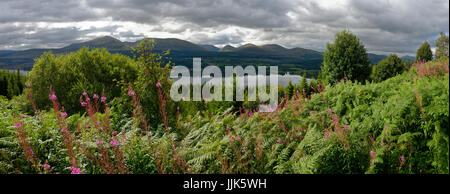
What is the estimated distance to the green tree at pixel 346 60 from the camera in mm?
13133

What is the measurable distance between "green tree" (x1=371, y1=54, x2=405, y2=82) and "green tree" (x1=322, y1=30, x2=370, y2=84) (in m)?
0.98

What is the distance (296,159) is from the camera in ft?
12.2

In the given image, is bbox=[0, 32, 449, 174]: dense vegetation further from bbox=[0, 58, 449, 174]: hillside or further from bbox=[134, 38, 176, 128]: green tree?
bbox=[134, 38, 176, 128]: green tree

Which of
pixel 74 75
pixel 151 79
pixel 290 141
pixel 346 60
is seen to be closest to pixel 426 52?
pixel 346 60

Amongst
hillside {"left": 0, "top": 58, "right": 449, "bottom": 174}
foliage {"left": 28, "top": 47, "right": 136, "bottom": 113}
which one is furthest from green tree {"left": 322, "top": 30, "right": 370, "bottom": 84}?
foliage {"left": 28, "top": 47, "right": 136, "bottom": 113}

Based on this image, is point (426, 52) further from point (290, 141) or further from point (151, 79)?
point (151, 79)

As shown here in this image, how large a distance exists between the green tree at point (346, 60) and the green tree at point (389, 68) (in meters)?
0.98

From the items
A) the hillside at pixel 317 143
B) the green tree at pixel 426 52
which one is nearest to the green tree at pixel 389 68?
the green tree at pixel 426 52

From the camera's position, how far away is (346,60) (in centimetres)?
1309

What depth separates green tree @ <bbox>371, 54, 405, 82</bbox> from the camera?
13586 mm

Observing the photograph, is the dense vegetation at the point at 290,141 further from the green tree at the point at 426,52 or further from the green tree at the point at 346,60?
the green tree at the point at 426,52
